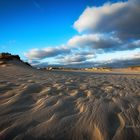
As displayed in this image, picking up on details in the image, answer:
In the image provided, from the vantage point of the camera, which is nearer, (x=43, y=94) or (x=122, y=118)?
(x=122, y=118)

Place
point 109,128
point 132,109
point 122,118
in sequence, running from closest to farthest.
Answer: point 109,128
point 122,118
point 132,109

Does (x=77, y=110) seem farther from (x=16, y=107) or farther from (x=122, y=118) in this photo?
(x=16, y=107)

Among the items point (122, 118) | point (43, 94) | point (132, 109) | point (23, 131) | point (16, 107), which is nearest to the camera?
point (23, 131)

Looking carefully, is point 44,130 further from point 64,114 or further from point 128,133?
point 128,133

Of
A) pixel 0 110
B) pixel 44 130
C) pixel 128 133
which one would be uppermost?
pixel 0 110

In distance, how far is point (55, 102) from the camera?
11.1 ft

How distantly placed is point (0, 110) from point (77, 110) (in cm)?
145

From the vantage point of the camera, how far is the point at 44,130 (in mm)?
2281

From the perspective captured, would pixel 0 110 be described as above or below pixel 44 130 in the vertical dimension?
above

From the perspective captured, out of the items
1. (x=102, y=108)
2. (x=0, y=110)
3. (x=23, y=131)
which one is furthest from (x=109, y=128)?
(x=0, y=110)

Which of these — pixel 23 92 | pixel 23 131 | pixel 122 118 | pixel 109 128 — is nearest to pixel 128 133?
pixel 109 128

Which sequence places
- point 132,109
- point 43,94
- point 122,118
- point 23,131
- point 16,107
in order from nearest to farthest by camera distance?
point 23,131, point 122,118, point 16,107, point 132,109, point 43,94

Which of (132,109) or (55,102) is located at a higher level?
(55,102)

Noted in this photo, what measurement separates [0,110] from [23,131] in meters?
0.89
